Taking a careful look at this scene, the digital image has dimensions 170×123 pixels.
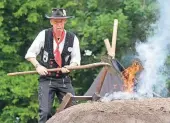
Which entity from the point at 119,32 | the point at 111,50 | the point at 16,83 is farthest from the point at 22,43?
the point at 111,50

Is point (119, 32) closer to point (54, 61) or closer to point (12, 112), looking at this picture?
point (12, 112)

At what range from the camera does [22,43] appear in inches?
694

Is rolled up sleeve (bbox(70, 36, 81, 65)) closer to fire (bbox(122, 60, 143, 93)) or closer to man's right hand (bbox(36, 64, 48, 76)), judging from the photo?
man's right hand (bbox(36, 64, 48, 76))

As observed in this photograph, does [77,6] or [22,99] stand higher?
[77,6]

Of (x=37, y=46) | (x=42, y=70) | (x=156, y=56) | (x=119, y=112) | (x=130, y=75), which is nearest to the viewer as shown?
(x=119, y=112)

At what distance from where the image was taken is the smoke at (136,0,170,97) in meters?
9.68

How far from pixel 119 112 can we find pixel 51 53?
1.88 m

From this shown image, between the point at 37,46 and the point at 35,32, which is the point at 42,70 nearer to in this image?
the point at 37,46

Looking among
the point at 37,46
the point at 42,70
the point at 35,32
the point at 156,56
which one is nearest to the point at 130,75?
the point at 42,70

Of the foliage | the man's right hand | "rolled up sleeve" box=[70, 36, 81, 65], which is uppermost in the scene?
"rolled up sleeve" box=[70, 36, 81, 65]

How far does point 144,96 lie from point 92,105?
0.86m

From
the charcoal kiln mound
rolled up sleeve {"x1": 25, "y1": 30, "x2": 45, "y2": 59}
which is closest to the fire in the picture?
the charcoal kiln mound

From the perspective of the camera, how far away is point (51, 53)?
31.7 ft

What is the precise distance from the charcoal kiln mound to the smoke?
2.65 ft
